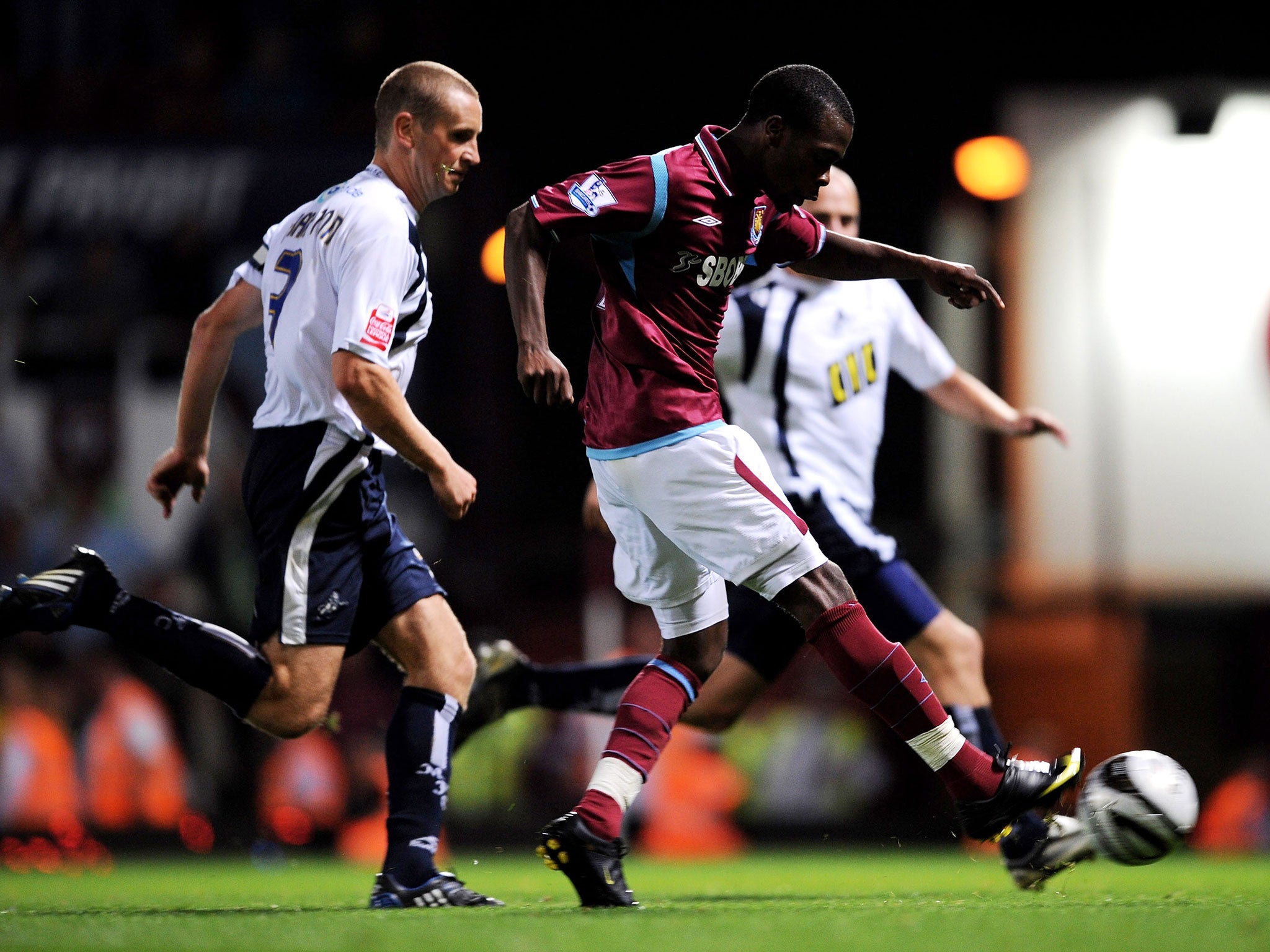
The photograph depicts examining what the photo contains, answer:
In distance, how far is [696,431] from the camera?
13.3 feet

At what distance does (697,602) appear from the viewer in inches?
173

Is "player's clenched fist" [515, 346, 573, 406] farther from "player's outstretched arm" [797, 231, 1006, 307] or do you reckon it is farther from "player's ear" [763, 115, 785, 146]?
"player's outstretched arm" [797, 231, 1006, 307]

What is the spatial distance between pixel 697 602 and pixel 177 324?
8.85m

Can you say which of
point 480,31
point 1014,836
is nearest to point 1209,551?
point 480,31

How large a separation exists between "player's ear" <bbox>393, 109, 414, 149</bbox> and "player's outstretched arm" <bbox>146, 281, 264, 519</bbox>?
1.99ft

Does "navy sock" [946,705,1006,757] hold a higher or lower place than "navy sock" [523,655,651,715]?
lower

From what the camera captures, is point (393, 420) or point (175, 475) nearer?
point (393, 420)

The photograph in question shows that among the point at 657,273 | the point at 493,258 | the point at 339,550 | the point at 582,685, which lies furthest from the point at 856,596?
the point at 493,258

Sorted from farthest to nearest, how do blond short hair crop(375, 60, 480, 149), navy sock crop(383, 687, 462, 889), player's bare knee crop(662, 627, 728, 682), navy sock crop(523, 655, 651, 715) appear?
navy sock crop(523, 655, 651, 715) → blond short hair crop(375, 60, 480, 149) → player's bare knee crop(662, 627, 728, 682) → navy sock crop(383, 687, 462, 889)

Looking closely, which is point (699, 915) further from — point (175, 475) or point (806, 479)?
point (175, 475)

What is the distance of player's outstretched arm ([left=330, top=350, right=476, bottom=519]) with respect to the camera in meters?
4.04

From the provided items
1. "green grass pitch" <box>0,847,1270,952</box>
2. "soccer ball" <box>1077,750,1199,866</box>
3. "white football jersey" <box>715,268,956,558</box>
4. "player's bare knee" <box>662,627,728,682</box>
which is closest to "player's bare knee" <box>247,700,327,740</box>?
"green grass pitch" <box>0,847,1270,952</box>

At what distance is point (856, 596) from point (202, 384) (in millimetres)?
2119

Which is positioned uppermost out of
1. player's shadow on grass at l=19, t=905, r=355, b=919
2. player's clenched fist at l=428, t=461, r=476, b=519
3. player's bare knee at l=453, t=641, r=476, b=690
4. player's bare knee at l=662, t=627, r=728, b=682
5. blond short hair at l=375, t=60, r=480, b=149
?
blond short hair at l=375, t=60, r=480, b=149
